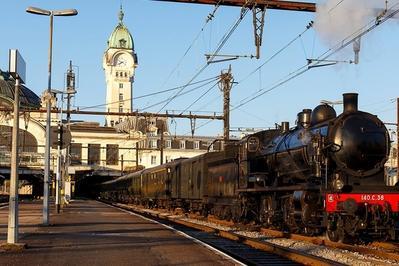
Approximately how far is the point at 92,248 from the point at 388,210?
25.1 ft

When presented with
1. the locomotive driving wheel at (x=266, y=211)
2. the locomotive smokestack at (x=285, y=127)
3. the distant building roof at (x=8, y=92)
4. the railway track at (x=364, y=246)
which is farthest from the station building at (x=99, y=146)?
the railway track at (x=364, y=246)

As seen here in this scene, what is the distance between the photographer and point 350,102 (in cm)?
1783

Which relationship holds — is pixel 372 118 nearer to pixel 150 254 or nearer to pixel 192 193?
pixel 150 254

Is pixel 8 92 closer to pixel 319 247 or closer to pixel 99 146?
pixel 319 247

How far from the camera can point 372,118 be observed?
17297mm

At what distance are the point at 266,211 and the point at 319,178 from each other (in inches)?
169

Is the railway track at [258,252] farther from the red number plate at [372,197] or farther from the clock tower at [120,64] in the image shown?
the clock tower at [120,64]

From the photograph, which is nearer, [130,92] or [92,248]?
[92,248]

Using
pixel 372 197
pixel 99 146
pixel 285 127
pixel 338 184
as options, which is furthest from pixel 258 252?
pixel 99 146

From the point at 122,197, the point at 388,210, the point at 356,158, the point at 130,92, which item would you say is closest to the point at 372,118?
the point at 356,158

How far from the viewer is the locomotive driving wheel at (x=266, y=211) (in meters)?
20.3

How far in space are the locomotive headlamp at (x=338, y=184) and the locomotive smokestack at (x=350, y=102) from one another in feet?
7.46

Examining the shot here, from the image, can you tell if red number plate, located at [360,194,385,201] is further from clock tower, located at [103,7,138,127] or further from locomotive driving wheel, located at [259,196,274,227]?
clock tower, located at [103,7,138,127]

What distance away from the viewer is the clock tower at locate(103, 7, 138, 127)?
152 meters
